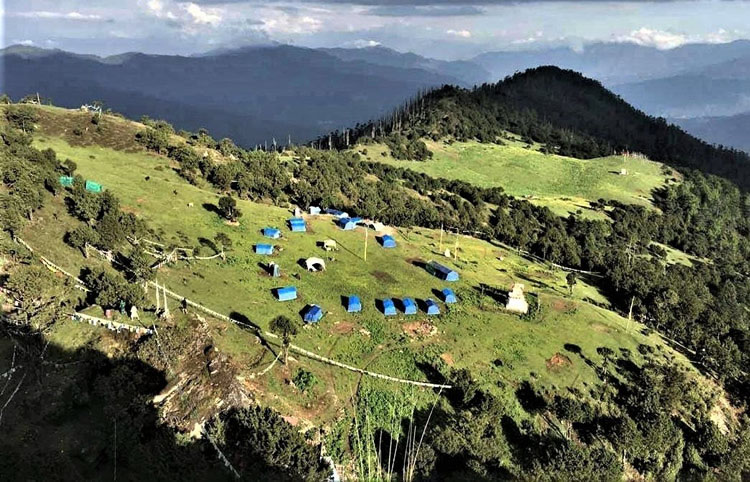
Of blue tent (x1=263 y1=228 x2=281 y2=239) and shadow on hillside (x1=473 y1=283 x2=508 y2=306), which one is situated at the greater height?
blue tent (x1=263 y1=228 x2=281 y2=239)

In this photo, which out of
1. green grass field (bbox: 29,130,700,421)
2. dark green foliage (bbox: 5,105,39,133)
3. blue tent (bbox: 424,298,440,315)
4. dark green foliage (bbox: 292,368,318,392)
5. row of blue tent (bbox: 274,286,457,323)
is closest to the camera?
dark green foliage (bbox: 292,368,318,392)

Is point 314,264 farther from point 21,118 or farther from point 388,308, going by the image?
point 21,118

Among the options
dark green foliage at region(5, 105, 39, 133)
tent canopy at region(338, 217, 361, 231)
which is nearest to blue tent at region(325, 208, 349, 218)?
tent canopy at region(338, 217, 361, 231)

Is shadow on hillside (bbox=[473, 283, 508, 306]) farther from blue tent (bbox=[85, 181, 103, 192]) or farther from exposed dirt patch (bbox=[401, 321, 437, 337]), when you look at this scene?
blue tent (bbox=[85, 181, 103, 192])

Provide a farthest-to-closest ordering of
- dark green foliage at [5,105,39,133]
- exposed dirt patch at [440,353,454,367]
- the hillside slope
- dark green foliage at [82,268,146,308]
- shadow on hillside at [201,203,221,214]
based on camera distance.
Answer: dark green foliage at [5,105,39,133] < shadow on hillside at [201,203,221,214] < exposed dirt patch at [440,353,454,367] < dark green foliage at [82,268,146,308] < the hillside slope

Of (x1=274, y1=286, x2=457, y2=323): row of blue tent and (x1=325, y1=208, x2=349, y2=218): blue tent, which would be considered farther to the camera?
(x1=325, y1=208, x2=349, y2=218): blue tent

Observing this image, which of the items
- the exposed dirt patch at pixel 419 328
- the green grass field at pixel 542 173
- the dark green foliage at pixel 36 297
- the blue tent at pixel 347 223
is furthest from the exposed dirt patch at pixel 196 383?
the green grass field at pixel 542 173

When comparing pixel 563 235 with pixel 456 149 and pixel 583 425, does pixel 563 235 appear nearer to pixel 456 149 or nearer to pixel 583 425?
pixel 583 425
